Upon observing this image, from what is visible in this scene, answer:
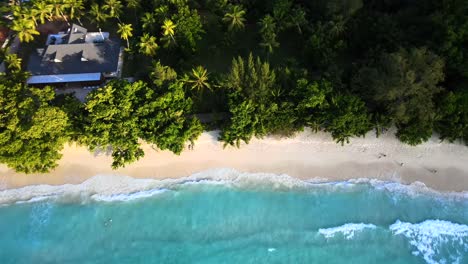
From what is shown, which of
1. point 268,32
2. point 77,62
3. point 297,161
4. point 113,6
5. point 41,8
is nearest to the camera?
point 297,161

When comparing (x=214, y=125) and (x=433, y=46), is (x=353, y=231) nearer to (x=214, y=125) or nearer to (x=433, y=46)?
(x=214, y=125)

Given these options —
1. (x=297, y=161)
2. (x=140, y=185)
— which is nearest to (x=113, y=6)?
(x=140, y=185)

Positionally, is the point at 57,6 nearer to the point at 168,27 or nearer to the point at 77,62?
the point at 77,62

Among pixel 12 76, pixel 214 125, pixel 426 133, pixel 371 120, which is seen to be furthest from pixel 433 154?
pixel 12 76

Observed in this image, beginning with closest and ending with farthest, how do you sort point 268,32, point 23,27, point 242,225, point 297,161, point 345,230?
point 345,230 → point 242,225 → point 297,161 → point 268,32 → point 23,27

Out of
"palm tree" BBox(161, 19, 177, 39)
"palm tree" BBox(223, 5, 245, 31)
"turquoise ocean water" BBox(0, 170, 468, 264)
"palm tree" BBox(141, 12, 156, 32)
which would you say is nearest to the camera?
"turquoise ocean water" BBox(0, 170, 468, 264)

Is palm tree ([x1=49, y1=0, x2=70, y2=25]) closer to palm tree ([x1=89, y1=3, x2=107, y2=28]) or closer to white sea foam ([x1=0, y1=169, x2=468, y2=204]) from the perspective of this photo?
palm tree ([x1=89, y1=3, x2=107, y2=28])

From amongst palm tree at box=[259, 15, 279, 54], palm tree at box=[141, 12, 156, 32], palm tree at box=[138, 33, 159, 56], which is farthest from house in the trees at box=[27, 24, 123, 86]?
palm tree at box=[259, 15, 279, 54]

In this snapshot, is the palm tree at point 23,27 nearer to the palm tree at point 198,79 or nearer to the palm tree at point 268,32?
the palm tree at point 198,79
